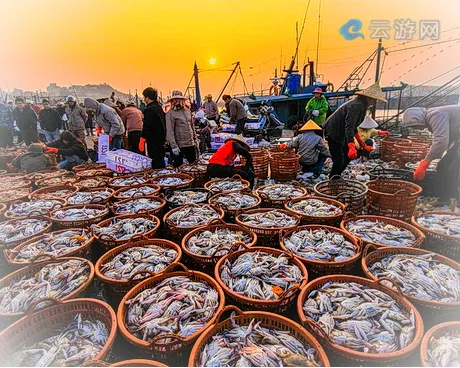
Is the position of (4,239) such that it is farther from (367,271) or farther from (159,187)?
(367,271)

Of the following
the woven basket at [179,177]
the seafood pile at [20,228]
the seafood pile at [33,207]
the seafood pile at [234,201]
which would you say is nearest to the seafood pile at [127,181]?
the woven basket at [179,177]

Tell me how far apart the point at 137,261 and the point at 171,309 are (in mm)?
881

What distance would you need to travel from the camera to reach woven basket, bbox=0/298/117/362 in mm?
1974

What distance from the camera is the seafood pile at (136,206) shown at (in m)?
4.34

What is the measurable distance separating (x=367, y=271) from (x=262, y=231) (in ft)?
4.19

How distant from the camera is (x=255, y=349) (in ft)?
6.18

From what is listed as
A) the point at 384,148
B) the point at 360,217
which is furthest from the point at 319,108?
the point at 360,217

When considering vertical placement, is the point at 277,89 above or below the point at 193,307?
above

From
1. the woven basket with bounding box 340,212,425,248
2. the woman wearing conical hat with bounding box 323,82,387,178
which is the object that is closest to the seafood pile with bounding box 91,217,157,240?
the woven basket with bounding box 340,212,425,248

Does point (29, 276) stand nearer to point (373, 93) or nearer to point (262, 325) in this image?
point (262, 325)

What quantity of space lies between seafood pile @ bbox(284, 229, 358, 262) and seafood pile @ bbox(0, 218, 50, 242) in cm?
348

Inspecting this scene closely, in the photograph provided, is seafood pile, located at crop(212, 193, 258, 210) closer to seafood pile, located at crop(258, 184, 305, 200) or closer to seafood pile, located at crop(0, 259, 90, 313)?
seafood pile, located at crop(258, 184, 305, 200)

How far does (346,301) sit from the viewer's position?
2268 millimetres

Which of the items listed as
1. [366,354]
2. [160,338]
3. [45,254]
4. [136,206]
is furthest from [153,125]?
[366,354]
